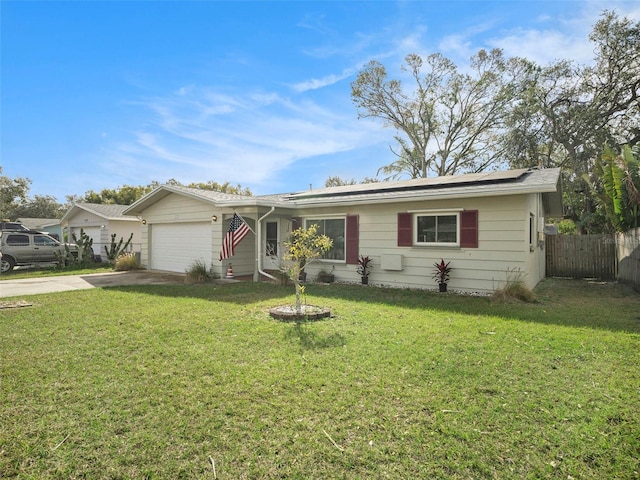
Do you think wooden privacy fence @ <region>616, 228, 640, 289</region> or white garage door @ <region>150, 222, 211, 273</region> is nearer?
wooden privacy fence @ <region>616, 228, 640, 289</region>

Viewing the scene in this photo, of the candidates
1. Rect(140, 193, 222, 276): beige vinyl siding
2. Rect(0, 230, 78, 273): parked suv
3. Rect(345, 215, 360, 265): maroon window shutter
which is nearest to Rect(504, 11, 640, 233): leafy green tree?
Rect(345, 215, 360, 265): maroon window shutter

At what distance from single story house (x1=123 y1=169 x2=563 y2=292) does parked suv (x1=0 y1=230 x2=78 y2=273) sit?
6.18 metres

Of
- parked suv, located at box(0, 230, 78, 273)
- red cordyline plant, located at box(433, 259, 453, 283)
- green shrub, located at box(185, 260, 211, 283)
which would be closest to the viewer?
red cordyline plant, located at box(433, 259, 453, 283)

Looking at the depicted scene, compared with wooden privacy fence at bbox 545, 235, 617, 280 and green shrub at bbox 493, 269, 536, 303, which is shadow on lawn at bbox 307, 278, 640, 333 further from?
wooden privacy fence at bbox 545, 235, 617, 280

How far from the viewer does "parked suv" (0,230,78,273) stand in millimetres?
15133

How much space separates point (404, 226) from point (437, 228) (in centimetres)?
88

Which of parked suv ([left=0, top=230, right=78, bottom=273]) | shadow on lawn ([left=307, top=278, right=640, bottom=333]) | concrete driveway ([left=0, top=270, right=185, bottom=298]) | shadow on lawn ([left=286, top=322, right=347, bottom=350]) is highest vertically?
parked suv ([left=0, top=230, right=78, bottom=273])

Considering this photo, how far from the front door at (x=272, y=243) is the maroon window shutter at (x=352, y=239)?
2.62 meters

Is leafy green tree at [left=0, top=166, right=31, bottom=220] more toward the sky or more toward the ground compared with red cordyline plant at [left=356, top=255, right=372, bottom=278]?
more toward the sky

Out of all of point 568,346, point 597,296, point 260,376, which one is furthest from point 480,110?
point 260,376

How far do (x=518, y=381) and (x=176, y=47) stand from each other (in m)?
10.8

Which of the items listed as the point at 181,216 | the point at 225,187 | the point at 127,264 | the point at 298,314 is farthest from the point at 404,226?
the point at 225,187

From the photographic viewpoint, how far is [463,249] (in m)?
8.89

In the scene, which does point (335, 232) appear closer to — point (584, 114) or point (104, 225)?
point (104, 225)
